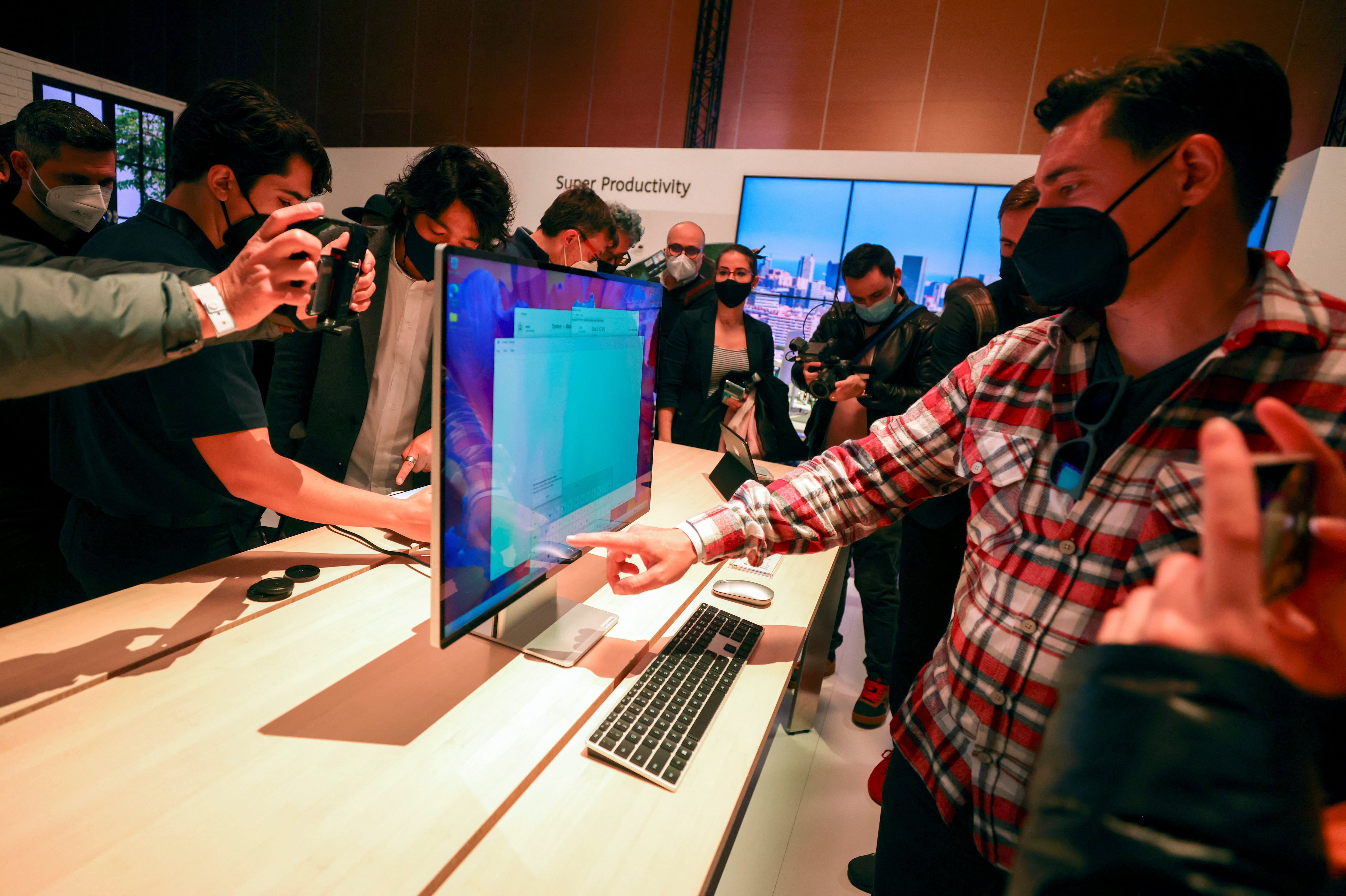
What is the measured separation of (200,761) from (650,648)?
0.63 m

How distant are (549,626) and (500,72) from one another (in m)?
7.03

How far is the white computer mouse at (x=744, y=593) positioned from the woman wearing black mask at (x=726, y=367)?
5.13 ft

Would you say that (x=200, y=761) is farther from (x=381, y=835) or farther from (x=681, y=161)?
(x=681, y=161)

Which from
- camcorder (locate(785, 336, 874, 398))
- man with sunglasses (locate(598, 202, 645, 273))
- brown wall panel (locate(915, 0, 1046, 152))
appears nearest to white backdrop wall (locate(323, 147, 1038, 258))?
brown wall panel (locate(915, 0, 1046, 152))

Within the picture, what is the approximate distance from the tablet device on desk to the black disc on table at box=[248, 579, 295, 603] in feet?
3.87

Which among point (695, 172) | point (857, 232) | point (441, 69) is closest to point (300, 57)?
point (441, 69)

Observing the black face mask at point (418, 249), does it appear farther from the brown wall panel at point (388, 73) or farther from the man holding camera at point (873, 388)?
the brown wall panel at point (388, 73)

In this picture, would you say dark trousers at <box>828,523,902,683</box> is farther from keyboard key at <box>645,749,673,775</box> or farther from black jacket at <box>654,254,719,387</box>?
keyboard key at <box>645,749,673,775</box>

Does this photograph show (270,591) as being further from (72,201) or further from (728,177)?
(728,177)

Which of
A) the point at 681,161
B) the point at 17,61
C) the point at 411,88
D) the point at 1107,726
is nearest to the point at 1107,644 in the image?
the point at 1107,726

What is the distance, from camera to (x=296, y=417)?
6.21 feet

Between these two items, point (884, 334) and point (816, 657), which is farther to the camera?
point (884, 334)

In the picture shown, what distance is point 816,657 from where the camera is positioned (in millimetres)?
2023

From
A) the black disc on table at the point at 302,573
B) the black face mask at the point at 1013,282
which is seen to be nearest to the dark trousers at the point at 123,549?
the black disc on table at the point at 302,573
